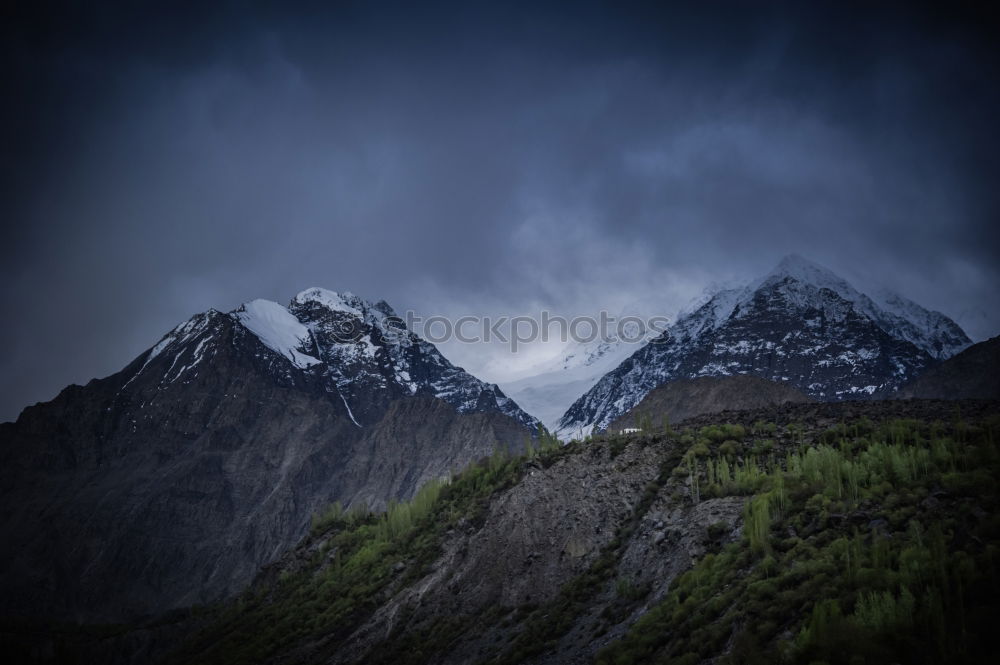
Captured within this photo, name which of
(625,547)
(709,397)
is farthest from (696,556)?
(709,397)

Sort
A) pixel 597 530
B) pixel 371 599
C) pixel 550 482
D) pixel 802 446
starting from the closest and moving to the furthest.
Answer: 1. pixel 802 446
2. pixel 597 530
3. pixel 550 482
4. pixel 371 599

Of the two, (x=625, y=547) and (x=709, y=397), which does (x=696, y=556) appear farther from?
(x=709, y=397)

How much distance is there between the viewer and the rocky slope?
1061 inches

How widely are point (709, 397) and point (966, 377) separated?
178 feet

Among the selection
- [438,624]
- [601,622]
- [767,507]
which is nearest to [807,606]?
[767,507]

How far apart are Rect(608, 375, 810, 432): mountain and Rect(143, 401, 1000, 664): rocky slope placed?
4944cm

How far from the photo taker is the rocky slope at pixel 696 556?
26.9m

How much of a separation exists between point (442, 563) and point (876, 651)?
4321 centimetres

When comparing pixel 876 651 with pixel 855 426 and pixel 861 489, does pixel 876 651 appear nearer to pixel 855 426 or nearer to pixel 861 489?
pixel 861 489

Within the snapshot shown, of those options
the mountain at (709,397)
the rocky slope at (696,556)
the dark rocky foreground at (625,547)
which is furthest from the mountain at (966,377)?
the rocky slope at (696,556)

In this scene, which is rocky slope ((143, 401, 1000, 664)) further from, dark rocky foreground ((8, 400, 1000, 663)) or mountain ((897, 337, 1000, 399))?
mountain ((897, 337, 1000, 399))

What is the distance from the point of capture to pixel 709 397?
418 feet

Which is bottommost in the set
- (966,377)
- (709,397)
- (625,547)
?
(625,547)

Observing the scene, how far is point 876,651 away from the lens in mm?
23406
